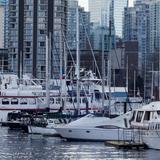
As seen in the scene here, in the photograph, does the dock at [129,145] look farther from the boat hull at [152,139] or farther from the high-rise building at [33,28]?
the high-rise building at [33,28]

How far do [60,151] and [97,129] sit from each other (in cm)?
685

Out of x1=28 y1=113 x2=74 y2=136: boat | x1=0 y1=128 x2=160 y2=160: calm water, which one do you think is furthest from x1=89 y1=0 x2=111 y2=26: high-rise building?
x1=0 y1=128 x2=160 y2=160: calm water

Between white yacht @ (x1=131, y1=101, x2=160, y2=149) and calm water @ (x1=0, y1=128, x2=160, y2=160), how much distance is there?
40.6 inches

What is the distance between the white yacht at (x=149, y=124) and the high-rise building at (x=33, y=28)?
88.4m

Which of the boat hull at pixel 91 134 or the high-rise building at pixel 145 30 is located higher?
the high-rise building at pixel 145 30

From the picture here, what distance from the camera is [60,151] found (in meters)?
45.1

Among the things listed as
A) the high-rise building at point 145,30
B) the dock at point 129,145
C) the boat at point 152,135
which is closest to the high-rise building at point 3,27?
the high-rise building at point 145,30

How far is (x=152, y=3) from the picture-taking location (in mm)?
139125

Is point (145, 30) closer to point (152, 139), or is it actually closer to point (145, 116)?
point (145, 116)

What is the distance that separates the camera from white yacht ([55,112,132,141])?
50.2m

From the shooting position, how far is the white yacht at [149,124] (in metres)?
44.1

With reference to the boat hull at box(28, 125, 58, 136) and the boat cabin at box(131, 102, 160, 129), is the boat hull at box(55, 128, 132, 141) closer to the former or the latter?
the boat cabin at box(131, 102, 160, 129)

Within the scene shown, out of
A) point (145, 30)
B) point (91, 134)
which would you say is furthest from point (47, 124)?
point (145, 30)

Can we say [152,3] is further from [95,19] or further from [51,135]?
[51,135]
